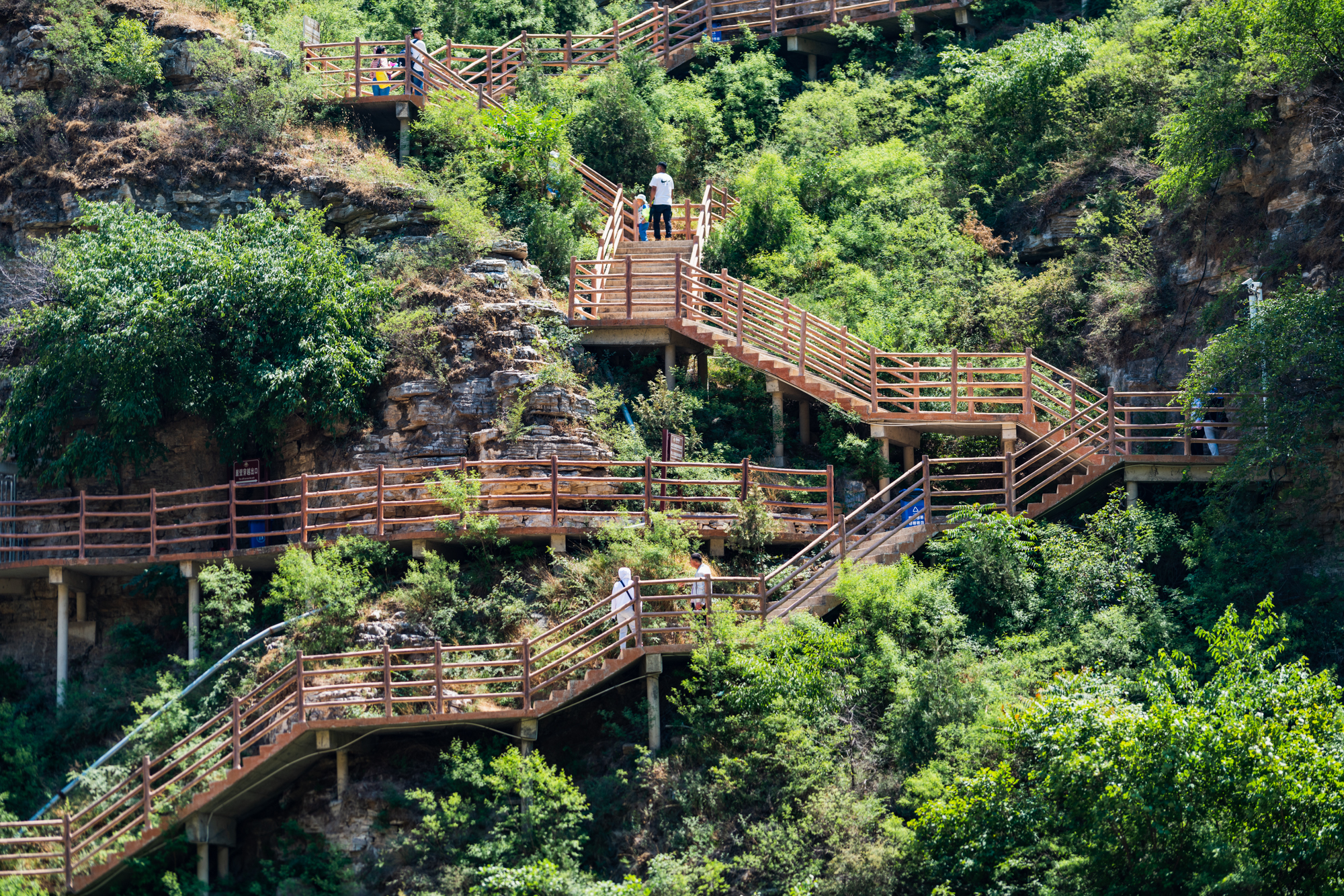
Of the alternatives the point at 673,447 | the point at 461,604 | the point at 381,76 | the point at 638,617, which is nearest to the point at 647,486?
the point at 673,447

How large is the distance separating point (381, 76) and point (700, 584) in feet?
47.8

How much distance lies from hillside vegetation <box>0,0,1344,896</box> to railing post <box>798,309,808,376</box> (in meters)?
1.17

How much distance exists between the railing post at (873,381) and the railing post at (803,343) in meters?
1.11

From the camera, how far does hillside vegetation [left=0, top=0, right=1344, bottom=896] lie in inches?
814

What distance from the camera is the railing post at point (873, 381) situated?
92.5 feet

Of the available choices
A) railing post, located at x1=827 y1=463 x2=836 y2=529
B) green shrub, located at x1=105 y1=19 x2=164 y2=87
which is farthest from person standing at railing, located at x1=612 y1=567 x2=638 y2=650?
green shrub, located at x1=105 y1=19 x2=164 y2=87

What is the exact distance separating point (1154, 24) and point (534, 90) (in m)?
12.6

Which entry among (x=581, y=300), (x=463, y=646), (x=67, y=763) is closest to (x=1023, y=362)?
(x=581, y=300)

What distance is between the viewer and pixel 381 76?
34219 mm

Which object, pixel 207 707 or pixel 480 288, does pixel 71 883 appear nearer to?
pixel 207 707

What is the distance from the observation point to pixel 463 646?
23.4 metres

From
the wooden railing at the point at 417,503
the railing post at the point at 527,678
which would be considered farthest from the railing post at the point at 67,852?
the railing post at the point at 527,678

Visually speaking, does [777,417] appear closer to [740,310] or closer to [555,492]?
[740,310]

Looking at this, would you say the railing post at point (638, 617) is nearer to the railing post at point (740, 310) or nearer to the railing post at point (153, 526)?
the railing post at point (740, 310)
